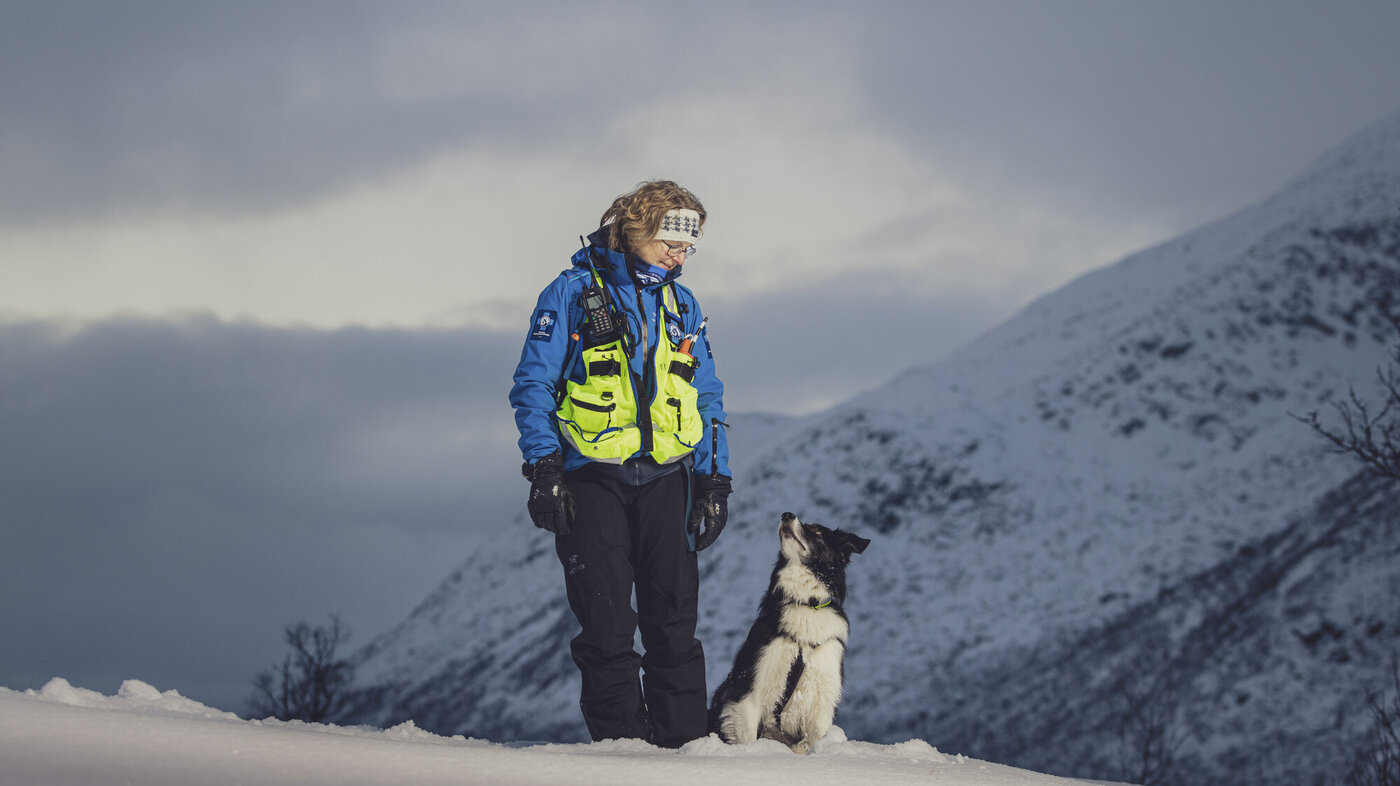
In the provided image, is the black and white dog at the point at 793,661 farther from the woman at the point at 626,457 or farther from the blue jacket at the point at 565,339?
the blue jacket at the point at 565,339

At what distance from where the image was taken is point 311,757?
A: 418 cm

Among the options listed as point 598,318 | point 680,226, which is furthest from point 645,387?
point 680,226

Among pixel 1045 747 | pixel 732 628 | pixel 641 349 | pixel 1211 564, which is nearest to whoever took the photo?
pixel 641 349

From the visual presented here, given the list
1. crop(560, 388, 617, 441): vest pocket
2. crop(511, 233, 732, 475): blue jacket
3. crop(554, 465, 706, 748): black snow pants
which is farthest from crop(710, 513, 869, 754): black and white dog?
crop(560, 388, 617, 441): vest pocket

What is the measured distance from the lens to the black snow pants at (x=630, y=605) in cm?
539

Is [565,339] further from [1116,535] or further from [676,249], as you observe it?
[1116,535]

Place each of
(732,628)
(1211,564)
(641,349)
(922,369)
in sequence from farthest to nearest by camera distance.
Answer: (922,369)
(732,628)
(1211,564)
(641,349)

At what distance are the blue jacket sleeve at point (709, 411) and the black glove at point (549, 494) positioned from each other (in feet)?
2.99

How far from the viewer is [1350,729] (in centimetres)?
2989

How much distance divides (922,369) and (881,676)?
3016 centimetres

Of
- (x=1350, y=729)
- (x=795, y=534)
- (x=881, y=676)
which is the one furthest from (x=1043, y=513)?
(x=795, y=534)

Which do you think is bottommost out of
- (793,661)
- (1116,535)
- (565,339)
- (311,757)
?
(311,757)

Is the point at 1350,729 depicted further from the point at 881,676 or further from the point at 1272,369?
the point at 1272,369

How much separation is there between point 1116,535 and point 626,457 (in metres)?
43.2
